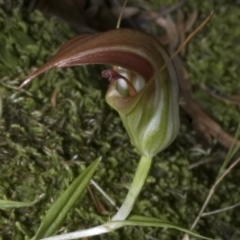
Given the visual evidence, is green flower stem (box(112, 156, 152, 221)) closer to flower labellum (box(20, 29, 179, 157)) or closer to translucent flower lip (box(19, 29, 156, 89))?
flower labellum (box(20, 29, 179, 157))

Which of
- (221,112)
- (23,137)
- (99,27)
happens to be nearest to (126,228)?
(23,137)

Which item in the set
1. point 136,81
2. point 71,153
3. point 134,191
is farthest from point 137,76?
point 71,153

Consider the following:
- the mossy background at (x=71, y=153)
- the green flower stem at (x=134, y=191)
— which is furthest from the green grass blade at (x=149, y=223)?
the mossy background at (x=71, y=153)

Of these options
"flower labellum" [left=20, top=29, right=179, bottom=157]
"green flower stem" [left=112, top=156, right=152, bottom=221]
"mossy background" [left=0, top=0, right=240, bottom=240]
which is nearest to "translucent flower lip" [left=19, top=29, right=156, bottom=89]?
"flower labellum" [left=20, top=29, right=179, bottom=157]

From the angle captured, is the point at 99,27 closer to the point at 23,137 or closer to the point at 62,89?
the point at 62,89

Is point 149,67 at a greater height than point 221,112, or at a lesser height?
greater

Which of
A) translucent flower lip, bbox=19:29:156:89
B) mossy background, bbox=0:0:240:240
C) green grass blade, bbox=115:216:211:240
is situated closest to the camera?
translucent flower lip, bbox=19:29:156:89

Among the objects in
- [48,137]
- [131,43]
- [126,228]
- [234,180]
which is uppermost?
[131,43]
